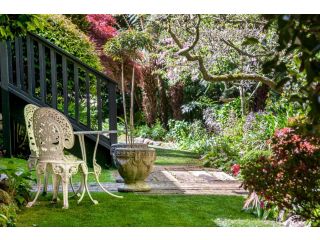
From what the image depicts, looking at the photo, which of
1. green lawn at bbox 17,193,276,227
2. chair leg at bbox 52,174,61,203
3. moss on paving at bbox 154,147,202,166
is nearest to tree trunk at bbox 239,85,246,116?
moss on paving at bbox 154,147,202,166

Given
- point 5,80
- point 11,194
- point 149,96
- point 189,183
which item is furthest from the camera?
point 149,96

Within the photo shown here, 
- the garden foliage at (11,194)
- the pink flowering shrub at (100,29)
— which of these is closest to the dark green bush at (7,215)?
the garden foliage at (11,194)

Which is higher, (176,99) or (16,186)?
(176,99)

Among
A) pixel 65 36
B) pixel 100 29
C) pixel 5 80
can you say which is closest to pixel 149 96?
pixel 100 29

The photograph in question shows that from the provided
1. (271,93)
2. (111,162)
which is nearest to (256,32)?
(271,93)

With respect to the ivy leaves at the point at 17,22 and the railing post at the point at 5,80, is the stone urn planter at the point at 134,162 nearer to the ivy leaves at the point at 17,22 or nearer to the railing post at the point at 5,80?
the ivy leaves at the point at 17,22

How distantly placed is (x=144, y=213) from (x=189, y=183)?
1.53 meters

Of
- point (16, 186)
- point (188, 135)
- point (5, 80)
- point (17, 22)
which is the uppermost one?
point (17, 22)

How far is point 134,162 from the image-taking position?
507cm

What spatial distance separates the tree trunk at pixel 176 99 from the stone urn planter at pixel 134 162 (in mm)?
5048

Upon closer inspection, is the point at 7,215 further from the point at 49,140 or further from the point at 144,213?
the point at 144,213

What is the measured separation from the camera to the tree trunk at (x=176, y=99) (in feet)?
33.4

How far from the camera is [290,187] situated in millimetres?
3045
